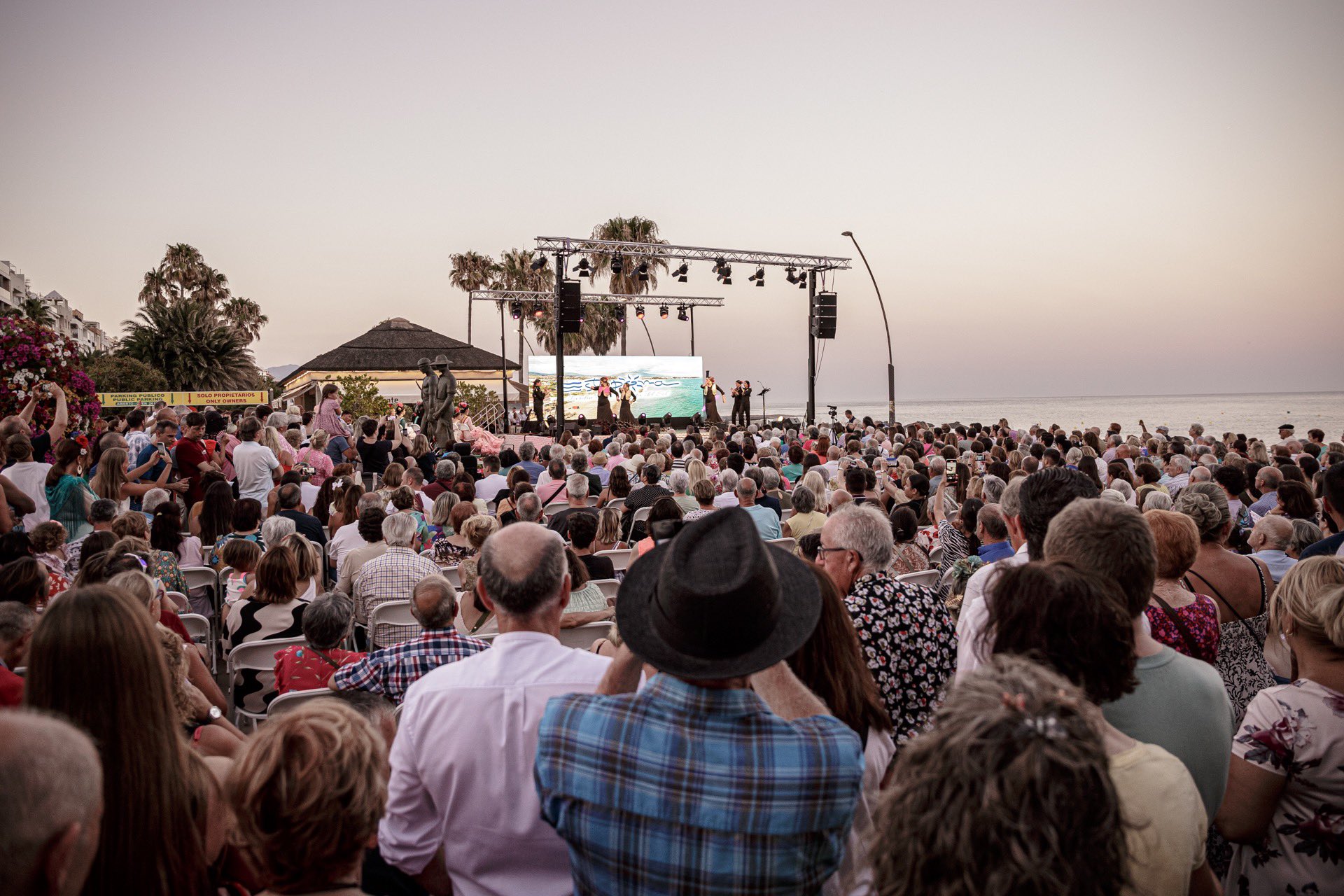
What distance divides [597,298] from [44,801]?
26.7 meters

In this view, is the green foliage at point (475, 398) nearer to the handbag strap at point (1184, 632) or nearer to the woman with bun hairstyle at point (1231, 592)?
the woman with bun hairstyle at point (1231, 592)

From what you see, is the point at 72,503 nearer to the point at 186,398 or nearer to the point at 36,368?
the point at 36,368

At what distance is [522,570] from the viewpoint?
2.17 meters

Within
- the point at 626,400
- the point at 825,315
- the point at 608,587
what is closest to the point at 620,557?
the point at 608,587

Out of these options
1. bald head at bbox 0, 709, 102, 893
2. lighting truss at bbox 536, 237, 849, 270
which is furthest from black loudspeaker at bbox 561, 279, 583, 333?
bald head at bbox 0, 709, 102, 893

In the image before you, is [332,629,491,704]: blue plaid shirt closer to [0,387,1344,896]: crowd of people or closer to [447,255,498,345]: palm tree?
[0,387,1344,896]: crowd of people

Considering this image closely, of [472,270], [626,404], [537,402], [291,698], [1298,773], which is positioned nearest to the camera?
[1298,773]

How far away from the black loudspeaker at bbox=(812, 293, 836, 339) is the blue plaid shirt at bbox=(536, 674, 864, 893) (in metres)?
19.7

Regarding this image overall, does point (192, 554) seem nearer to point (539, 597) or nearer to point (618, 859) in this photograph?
point (539, 597)

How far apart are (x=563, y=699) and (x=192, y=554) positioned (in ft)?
17.2

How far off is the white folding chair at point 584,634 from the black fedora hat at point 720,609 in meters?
2.23

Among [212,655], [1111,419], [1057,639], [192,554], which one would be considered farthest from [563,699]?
[1111,419]

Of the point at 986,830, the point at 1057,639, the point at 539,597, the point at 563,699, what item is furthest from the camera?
the point at 539,597

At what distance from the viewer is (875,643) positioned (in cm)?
256
